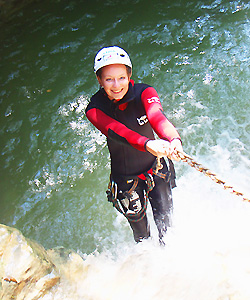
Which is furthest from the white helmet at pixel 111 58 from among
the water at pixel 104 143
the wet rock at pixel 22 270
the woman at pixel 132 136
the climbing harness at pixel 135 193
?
the wet rock at pixel 22 270

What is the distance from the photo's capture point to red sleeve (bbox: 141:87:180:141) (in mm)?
2539

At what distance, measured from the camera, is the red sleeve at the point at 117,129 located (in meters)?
2.54

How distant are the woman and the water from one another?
0.58 meters

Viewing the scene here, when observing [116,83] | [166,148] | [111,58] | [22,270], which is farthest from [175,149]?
[22,270]

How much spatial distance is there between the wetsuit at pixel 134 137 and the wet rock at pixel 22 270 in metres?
0.95

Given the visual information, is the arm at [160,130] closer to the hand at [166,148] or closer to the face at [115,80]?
the hand at [166,148]

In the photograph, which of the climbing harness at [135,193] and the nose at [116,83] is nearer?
the nose at [116,83]

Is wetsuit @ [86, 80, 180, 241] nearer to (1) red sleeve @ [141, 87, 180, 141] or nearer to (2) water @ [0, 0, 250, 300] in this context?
(1) red sleeve @ [141, 87, 180, 141]

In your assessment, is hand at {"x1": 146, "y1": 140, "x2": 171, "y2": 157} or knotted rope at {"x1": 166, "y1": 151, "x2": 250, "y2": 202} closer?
knotted rope at {"x1": 166, "y1": 151, "x2": 250, "y2": 202}

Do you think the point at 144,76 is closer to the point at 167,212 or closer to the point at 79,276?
the point at 167,212

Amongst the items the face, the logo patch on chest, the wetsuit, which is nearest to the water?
the wetsuit

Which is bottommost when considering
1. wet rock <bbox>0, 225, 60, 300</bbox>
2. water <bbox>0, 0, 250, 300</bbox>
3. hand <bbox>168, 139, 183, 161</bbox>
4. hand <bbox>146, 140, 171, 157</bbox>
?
water <bbox>0, 0, 250, 300</bbox>

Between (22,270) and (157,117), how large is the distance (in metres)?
1.82

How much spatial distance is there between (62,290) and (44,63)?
5608 millimetres
